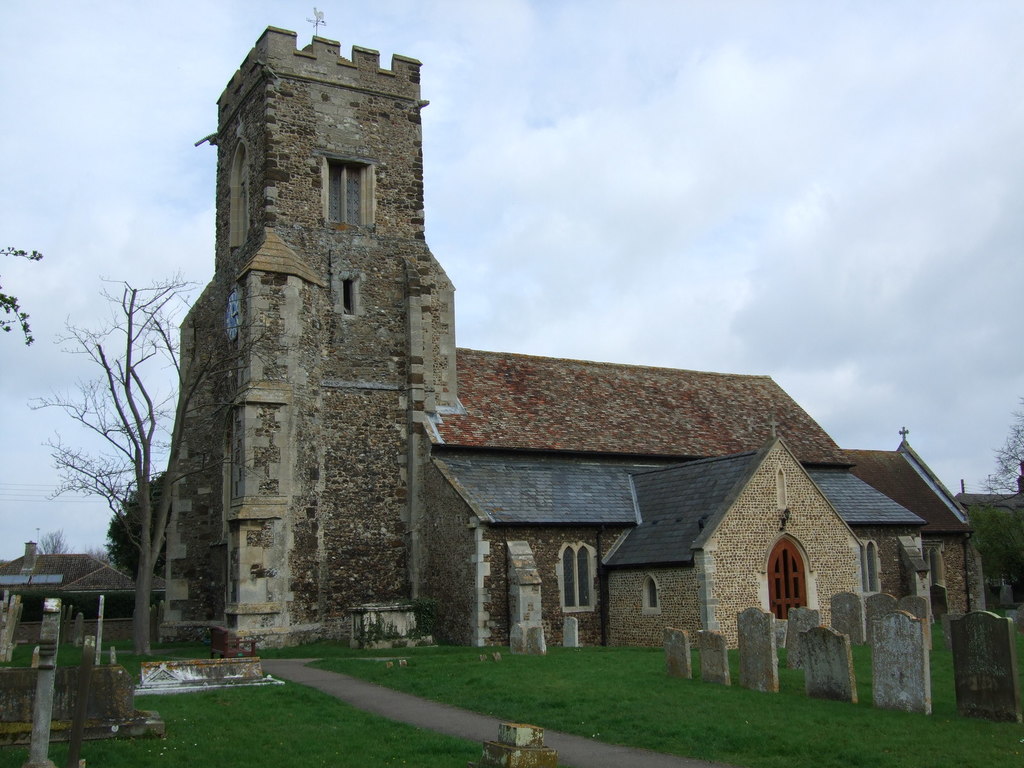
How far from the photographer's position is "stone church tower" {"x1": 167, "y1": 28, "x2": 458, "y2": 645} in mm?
24203

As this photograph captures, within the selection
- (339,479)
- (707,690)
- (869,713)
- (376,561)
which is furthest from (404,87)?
(869,713)

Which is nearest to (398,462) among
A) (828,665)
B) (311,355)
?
(311,355)

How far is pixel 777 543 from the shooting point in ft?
78.2

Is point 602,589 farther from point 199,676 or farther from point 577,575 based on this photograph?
point 199,676

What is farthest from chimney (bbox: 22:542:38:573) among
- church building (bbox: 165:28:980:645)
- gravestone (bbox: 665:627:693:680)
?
gravestone (bbox: 665:627:693:680)

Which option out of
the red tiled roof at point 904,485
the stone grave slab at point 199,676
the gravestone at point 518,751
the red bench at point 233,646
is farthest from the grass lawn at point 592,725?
the red tiled roof at point 904,485

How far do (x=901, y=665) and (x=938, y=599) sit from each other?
2093 centimetres

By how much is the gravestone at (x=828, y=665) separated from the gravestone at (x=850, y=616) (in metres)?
7.02

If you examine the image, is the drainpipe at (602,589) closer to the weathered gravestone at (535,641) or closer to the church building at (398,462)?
the church building at (398,462)

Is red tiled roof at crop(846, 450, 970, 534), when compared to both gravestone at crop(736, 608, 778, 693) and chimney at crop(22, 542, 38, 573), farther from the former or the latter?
chimney at crop(22, 542, 38, 573)

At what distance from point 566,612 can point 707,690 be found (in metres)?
10.1

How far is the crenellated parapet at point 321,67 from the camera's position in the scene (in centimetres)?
2742

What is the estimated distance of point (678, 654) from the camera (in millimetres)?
16844

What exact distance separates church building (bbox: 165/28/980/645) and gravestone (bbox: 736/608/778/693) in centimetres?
649
